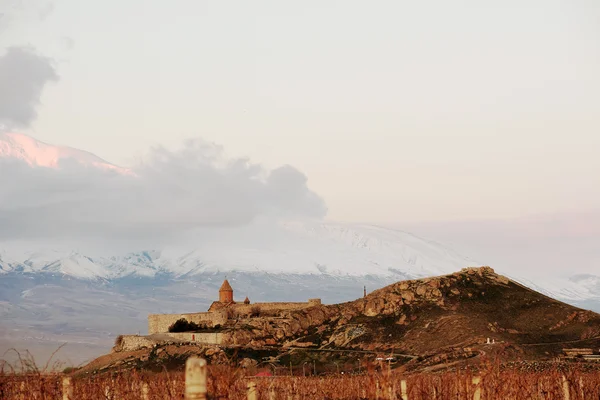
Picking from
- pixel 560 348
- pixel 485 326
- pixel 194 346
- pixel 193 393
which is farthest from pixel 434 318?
pixel 193 393

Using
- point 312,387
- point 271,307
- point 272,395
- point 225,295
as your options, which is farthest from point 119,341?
point 272,395

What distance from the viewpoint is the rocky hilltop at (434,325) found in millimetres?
81312

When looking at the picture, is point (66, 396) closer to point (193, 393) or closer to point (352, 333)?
point (193, 393)

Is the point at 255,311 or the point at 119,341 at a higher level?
the point at 255,311

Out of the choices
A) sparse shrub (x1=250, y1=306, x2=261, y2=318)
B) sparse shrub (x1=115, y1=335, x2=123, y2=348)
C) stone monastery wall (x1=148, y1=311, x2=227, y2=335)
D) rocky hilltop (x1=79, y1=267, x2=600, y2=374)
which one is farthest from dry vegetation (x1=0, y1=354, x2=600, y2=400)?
sparse shrub (x1=115, y1=335, x2=123, y2=348)

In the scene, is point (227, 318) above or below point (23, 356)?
above

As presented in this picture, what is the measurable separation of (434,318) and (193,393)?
75987 millimetres

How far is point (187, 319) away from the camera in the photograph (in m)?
102

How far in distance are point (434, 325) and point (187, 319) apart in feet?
95.5

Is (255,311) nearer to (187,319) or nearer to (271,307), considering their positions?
(271,307)

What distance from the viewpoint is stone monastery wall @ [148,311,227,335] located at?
100438 millimetres

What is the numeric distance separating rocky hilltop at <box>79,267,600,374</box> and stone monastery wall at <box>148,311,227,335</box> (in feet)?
5.62

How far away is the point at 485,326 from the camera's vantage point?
85125mm

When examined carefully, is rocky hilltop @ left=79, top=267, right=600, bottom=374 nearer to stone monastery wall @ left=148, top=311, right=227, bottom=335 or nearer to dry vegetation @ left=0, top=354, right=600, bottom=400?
stone monastery wall @ left=148, top=311, right=227, bottom=335
